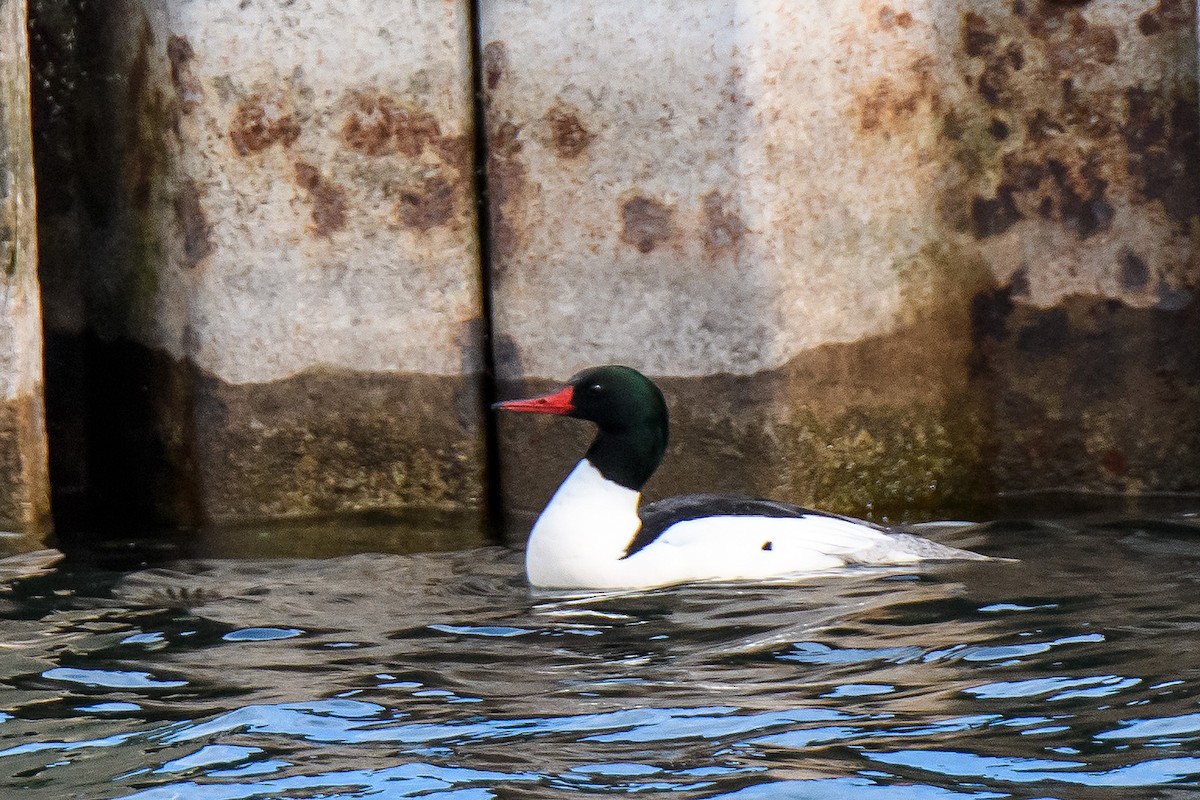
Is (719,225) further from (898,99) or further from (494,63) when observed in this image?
(494,63)

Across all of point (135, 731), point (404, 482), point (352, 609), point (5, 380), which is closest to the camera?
point (135, 731)

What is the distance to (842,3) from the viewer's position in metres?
6.29

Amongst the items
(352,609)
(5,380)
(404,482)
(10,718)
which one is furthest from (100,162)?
(10,718)

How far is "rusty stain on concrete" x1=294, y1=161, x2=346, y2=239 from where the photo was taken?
6.42 metres

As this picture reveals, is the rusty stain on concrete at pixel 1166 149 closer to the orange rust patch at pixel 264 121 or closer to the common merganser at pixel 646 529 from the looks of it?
the common merganser at pixel 646 529

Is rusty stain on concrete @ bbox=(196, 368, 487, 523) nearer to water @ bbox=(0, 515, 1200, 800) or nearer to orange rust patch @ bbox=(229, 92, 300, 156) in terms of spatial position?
water @ bbox=(0, 515, 1200, 800)

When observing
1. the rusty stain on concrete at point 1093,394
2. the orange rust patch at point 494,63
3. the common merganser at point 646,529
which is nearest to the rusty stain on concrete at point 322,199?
the orange rust patch at point 494,63

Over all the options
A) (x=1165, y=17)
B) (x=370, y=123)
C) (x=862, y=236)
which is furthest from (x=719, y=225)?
(x=1165, y=17)

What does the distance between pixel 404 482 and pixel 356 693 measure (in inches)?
97.7

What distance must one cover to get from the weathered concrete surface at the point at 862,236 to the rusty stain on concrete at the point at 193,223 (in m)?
1.03

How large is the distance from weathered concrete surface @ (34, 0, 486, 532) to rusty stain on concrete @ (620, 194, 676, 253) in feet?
1.95

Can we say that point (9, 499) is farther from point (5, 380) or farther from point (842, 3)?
point (842, 3)

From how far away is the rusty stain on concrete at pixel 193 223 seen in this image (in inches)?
253

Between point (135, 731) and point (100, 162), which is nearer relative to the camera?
A: point (135, 731)
